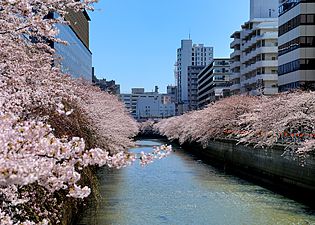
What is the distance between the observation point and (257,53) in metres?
53.7

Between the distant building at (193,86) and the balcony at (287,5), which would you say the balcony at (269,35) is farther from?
the distant building at (193,86)

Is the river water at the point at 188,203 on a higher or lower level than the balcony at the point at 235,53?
lower

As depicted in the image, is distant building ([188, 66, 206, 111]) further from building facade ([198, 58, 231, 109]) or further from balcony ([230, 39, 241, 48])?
balcony ([230, 39, 241, 48])

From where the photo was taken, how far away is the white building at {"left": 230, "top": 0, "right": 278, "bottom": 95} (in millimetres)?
51906

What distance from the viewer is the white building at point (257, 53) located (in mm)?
51906

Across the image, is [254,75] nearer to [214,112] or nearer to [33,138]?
[214,112]

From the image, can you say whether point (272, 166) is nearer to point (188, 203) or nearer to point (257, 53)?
point (188, 203)

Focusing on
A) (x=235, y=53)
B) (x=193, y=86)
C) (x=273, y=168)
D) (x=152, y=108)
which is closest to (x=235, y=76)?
(x=235, y=53)

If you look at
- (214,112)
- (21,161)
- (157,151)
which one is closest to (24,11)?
(157,151)

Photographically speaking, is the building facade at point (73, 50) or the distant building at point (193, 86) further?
the distant building at point (193, 86)

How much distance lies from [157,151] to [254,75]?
168ft

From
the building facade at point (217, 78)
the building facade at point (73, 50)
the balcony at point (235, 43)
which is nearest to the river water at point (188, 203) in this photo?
the building facade at point (73, 50)

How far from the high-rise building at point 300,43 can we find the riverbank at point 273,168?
8333 mm

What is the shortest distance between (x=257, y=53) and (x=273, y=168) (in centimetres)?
3198
